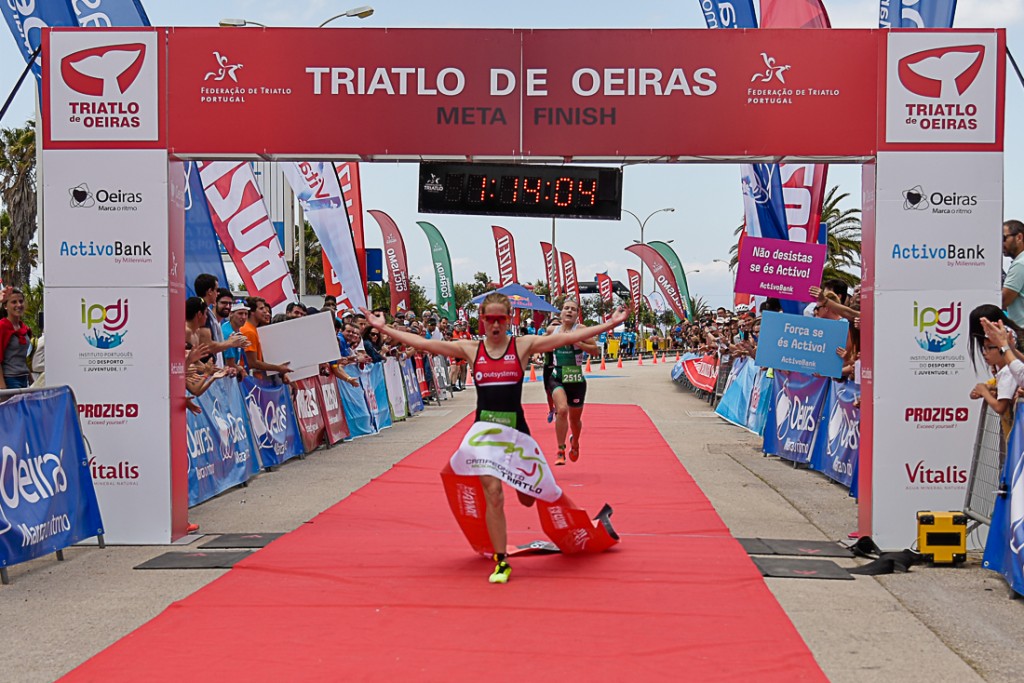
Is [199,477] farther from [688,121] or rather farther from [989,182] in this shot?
[989,182]

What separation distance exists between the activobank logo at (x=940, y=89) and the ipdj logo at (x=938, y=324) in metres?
1.30

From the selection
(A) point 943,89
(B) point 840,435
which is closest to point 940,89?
(A) point 943,89

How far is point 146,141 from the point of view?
8.20m

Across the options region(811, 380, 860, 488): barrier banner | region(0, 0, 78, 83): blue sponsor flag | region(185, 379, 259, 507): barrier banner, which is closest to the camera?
region(185, 379, 259, 507): barrier banner

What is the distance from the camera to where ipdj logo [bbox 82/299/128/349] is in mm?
8188

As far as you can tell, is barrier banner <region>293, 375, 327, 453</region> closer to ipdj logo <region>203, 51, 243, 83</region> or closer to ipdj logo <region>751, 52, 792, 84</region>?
ipdj logo <region>203, 51, 243, 83</region>

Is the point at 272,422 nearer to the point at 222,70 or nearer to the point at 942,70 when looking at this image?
the point at 222,70

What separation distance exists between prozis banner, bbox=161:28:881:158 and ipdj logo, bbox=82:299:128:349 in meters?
1.40

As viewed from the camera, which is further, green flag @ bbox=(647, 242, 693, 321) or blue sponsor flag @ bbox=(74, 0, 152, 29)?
green flag @ bbox=(647, 242, 693, 321)

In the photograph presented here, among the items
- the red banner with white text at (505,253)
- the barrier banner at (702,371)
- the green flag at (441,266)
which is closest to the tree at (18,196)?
the green flag at (441,266)

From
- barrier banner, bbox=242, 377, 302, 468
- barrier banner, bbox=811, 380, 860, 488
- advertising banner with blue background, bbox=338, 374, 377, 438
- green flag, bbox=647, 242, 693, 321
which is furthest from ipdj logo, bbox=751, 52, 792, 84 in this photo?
green flag, bbox=647, 242, 693, 321

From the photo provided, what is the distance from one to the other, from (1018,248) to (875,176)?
1296mm

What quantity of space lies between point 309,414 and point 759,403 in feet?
23.5

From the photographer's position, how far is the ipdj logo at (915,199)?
26.2ft
